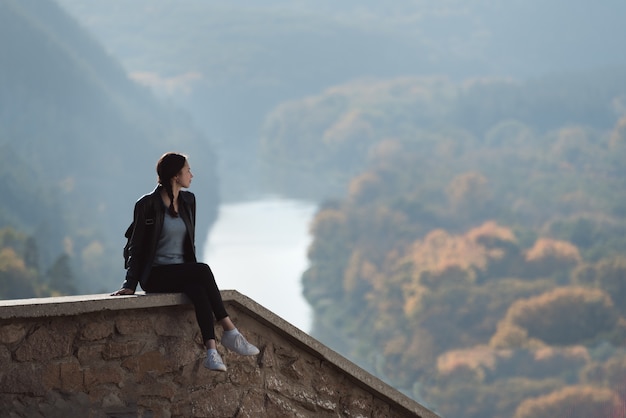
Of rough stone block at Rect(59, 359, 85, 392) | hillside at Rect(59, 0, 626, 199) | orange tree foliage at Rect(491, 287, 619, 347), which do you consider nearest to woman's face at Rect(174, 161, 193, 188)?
rough stone block at Rect(59, 359, 85, 392)

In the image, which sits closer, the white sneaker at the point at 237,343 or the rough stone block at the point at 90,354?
the rough stone block at the point at 90,354

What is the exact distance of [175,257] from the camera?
547 cm

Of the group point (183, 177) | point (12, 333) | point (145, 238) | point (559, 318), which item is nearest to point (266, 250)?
point (559, 318)

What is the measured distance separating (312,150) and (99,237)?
122 feet

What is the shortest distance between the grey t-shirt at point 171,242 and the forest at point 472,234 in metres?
54.3

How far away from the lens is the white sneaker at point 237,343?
5293 mm

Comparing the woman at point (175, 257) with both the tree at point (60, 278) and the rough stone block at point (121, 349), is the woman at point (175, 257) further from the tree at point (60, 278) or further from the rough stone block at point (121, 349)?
the tree at point (60, 278)

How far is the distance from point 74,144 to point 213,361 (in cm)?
7905

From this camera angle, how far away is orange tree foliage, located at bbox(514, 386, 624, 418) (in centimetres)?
5775

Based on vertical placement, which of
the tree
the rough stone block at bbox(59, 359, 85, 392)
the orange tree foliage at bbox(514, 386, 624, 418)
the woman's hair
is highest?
the orange tree foliage at bbox(514, 386, 624, 418)

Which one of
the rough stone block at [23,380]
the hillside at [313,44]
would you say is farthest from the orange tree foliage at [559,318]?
the rough stone block at [23,380]

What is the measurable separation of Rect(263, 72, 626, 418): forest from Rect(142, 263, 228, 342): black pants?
5445 centimetres

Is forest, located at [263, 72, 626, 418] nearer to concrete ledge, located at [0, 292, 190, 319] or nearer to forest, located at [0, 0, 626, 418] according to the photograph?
forest, located at [0, 0, 626, 418]

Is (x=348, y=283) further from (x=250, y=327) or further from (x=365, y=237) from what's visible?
(x=250, y=327)
